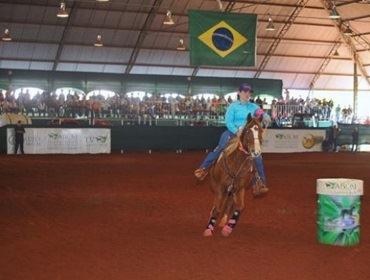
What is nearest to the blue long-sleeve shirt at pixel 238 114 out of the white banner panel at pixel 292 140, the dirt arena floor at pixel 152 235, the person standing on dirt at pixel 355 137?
the dirt arena floor at pixel 152 235

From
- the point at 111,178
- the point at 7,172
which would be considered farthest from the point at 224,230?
the point at 7,172

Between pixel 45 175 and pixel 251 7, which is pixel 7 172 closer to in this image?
pixel 45 175

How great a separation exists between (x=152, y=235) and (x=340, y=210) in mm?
3002

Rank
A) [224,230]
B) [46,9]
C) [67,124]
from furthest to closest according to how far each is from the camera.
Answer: [46,9] < [67,124] < [224,230]

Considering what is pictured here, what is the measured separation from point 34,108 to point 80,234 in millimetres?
24440

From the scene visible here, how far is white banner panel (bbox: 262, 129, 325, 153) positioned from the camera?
35500 mm

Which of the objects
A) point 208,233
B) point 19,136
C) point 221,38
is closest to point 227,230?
point 208,233

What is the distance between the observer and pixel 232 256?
8281 mm

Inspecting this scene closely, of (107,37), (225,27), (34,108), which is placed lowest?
(34,108)

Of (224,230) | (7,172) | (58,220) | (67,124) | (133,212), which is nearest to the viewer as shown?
(224,230)

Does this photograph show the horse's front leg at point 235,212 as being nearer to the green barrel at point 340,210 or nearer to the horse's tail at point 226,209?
the horse's tail at point 226,209

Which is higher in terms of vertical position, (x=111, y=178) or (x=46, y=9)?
(x=46, y=9)

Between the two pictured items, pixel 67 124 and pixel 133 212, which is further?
pixel 67 124

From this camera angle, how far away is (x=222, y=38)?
22797mm
